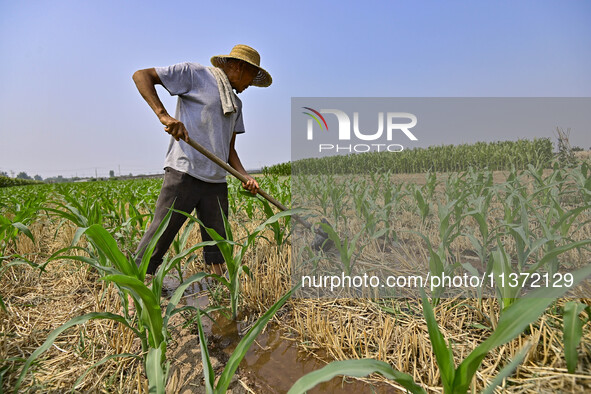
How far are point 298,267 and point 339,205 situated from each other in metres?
0.69

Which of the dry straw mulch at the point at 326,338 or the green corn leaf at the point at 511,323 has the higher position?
the green corn leaf at the point at 511,323

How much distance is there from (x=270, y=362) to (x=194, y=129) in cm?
146

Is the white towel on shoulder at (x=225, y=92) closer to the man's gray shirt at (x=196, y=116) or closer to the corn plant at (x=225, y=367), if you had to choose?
the man's gray shirt at (x=196, y=116)

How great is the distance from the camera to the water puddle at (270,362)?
1178mm

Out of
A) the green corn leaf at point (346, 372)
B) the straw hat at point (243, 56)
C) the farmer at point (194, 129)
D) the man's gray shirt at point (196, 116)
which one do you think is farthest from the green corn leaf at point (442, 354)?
the straw hat at point (243, 56)

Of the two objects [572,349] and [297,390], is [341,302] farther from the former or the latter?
[297,390]

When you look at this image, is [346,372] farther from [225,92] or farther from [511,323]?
[225,92]

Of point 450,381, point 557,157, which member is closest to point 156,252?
point 450,381

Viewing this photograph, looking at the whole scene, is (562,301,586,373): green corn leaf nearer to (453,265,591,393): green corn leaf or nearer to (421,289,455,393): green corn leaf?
(453,265,591,393): green corn leaf

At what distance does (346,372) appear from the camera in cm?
65

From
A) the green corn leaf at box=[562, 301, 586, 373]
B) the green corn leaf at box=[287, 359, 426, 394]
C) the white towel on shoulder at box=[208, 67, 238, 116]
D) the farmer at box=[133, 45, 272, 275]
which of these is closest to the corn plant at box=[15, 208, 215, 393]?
the green corn leaf at box=[287, 359, 426, 394]

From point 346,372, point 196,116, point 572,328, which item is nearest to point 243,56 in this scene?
point 196,116

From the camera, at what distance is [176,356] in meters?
1.40

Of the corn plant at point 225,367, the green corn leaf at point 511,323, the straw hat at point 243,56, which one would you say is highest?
the straw hat at point 243,56
